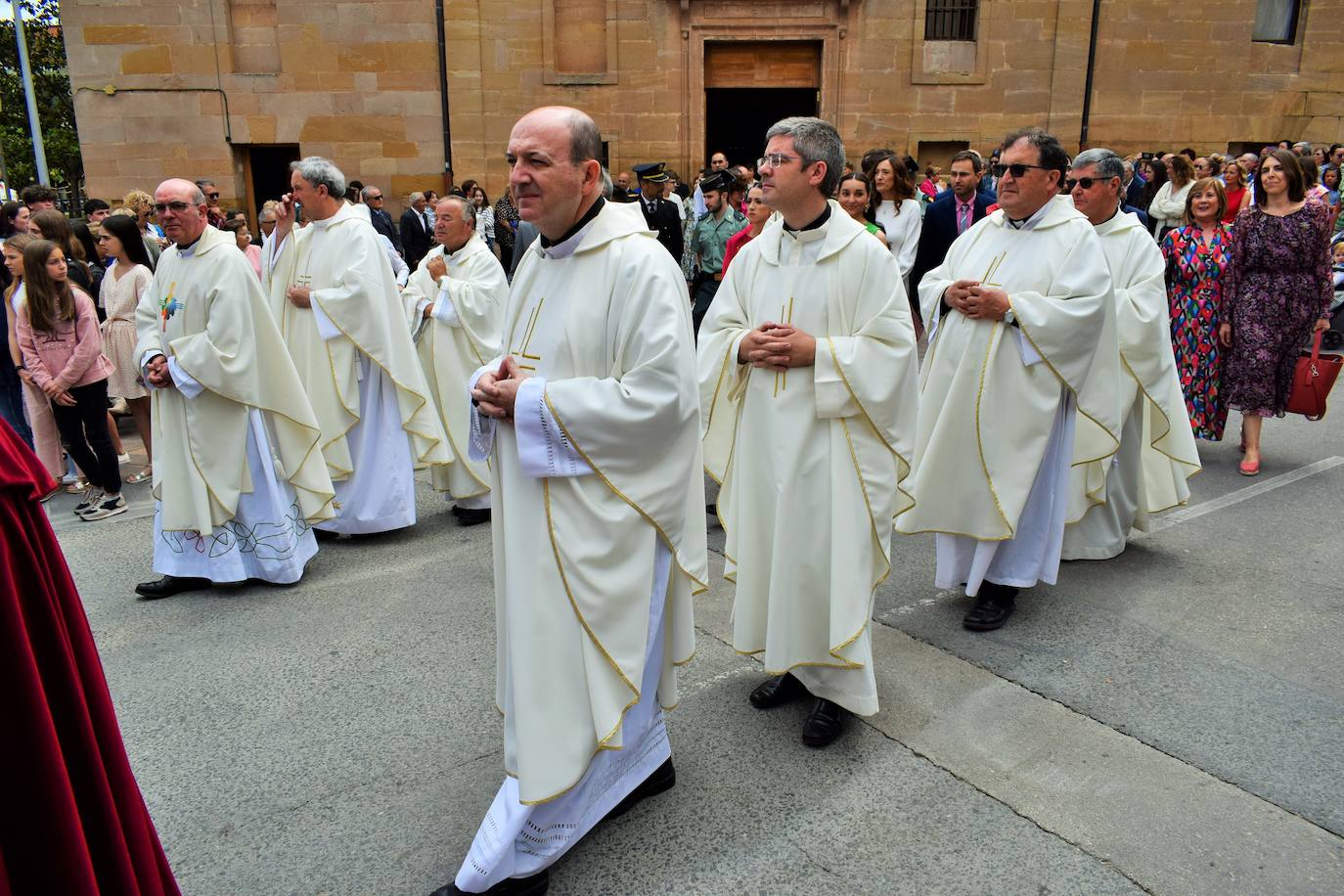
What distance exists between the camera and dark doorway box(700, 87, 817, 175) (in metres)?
17.4

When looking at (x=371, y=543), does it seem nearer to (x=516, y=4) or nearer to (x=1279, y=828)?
(x=1279, y=828)

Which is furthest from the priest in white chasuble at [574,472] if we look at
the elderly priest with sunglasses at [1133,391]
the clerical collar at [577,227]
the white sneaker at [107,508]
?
the white sneaker at [107,508]

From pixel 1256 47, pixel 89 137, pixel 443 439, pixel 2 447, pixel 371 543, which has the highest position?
pixel 1256 47

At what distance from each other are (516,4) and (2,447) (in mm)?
15690

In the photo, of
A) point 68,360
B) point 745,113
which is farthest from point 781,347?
point 745,113

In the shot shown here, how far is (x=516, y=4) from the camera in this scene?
50.8ft

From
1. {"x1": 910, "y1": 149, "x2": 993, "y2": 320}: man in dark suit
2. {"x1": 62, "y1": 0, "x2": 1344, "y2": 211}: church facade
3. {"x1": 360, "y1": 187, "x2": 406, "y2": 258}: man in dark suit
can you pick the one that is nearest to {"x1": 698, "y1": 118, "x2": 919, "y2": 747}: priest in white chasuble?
{"x1": 910, "y1": 149, "x2": 993, "y2": 320}: man in dark suit

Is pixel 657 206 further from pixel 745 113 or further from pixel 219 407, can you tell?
pixel 745 113

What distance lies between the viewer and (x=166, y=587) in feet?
16.0

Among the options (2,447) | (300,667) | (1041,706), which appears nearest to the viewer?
(2,447)

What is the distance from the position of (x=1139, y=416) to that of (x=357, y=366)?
4.43 meters

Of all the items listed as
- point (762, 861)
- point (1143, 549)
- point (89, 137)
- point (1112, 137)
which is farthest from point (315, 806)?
point (1112, 137)

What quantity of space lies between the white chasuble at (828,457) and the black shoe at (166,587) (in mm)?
3214

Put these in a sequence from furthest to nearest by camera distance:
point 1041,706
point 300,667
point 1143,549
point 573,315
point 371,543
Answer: point 371,543
point 1143,549
point 300,667
point 1041,706
point 573,315
